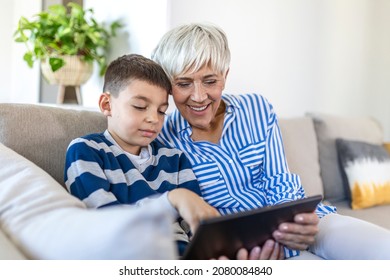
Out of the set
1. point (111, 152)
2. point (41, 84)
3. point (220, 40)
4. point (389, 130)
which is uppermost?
point (220, 40)

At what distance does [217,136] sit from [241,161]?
112 millimetres

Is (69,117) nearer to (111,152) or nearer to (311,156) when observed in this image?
(111,152)

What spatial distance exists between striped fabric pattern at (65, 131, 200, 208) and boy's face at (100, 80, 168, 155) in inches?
1.4

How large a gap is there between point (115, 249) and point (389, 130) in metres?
3.42

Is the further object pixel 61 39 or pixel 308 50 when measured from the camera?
pixel 308 50

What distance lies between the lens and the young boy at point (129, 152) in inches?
39.0

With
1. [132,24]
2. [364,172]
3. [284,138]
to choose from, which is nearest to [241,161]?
[284,138]

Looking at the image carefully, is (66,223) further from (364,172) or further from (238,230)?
(364,172)

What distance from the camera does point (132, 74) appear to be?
114 centimetres

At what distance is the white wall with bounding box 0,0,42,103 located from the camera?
2.98 m

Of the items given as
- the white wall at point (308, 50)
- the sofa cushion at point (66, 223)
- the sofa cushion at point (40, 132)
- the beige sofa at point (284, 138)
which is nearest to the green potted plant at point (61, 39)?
the white wall at point (308, 50)

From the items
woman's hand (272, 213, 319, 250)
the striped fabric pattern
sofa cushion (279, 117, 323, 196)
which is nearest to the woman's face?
the striped fabric pattern

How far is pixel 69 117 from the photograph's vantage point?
1241 mm
